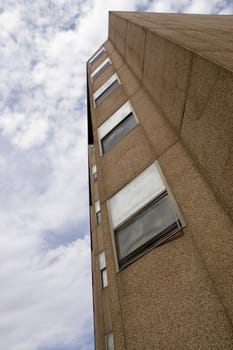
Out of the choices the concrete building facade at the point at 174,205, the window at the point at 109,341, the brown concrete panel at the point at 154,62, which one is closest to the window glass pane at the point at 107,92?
the concrete building facade at the point at 174,205

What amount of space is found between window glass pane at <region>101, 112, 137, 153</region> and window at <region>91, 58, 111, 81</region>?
5.86m

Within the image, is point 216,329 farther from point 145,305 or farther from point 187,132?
point 187,132

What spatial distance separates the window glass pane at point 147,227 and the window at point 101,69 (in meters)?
9.55

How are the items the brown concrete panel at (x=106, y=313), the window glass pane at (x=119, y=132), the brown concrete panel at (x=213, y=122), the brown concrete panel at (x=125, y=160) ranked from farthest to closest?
the brown concrete panel at (x=106, y=313), the window glass pane at (x=119, y=132), the brown concrete panel at (x=125, y=160), the brown concrete panel at (x=213, y=122)

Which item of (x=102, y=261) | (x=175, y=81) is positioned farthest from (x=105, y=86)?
(x=102, y=261)

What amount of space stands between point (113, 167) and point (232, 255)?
408 cm

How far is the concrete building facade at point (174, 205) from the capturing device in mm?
3332

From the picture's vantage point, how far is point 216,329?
3.06 m

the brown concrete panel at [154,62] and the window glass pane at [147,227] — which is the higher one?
the brown concrete panel at [154,62]

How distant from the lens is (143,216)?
505 centimetres

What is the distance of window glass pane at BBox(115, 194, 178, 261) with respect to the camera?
4.55 metres

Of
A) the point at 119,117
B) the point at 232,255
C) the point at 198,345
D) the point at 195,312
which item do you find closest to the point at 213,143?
the point at 232,255

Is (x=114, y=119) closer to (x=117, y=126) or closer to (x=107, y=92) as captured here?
(x=117, y=126)

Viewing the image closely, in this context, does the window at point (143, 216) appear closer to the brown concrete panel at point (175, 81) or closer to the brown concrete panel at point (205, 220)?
the brown concrete panel at point (205, 220)
